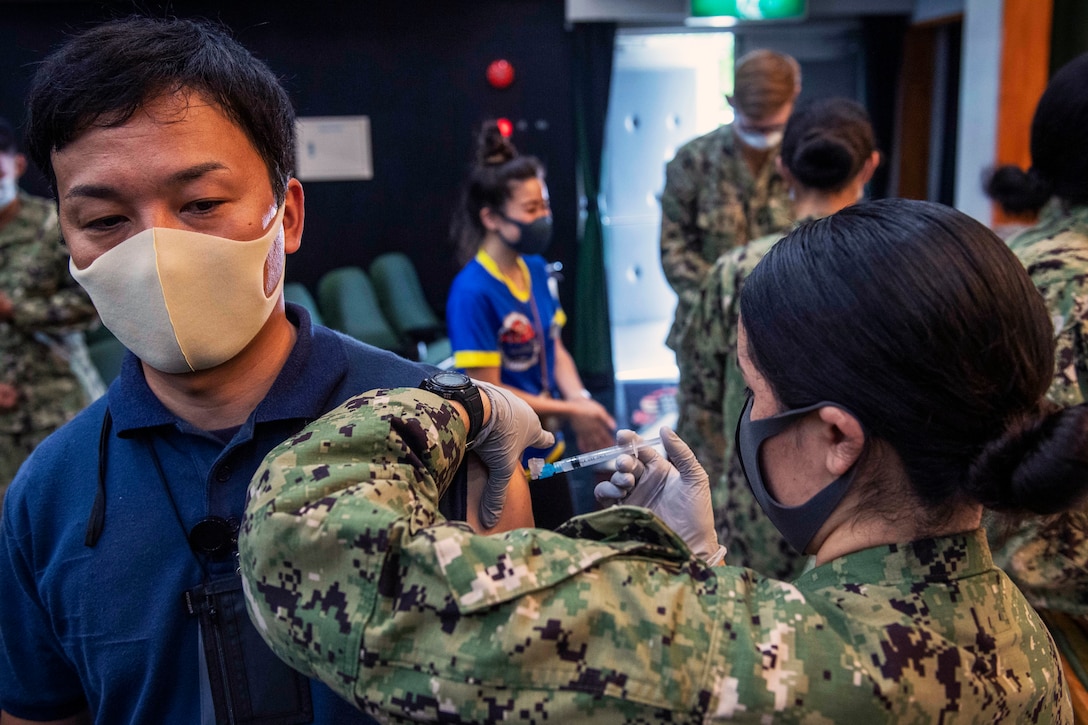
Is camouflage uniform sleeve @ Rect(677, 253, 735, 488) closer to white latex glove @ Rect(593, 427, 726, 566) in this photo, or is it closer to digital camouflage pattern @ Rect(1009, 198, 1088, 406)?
digital camouflage pattern @ Rect(1009, 198, 1088, 406)

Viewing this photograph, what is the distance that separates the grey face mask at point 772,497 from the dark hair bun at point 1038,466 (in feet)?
0.38

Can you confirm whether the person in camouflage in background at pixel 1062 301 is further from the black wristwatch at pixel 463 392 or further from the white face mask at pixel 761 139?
the white face mask at pixel 761 139

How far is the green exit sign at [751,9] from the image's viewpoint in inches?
207

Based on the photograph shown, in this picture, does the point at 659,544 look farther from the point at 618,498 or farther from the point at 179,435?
the point at 179,435

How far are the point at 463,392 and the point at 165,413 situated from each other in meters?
0.37

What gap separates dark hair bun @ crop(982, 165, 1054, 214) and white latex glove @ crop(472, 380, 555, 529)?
1.16 metres

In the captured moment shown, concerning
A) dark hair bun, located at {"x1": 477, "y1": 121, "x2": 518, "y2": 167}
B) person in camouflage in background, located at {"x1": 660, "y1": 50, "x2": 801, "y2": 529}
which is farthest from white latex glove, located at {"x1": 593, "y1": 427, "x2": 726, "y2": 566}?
person in camouflage in background, located at {"x1": 660, "y1": 50, "x2": 801, "y2": 529}

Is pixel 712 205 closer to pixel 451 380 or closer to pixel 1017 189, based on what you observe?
pixel 1017 189

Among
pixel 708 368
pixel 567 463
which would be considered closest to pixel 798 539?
pixel 567 463

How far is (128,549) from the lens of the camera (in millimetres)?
956

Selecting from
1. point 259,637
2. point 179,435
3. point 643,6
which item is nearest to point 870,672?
point 259,637

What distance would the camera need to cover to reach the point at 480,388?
0.97m

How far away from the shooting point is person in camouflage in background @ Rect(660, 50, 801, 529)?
10.8 ft

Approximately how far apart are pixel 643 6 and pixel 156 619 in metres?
5.20
